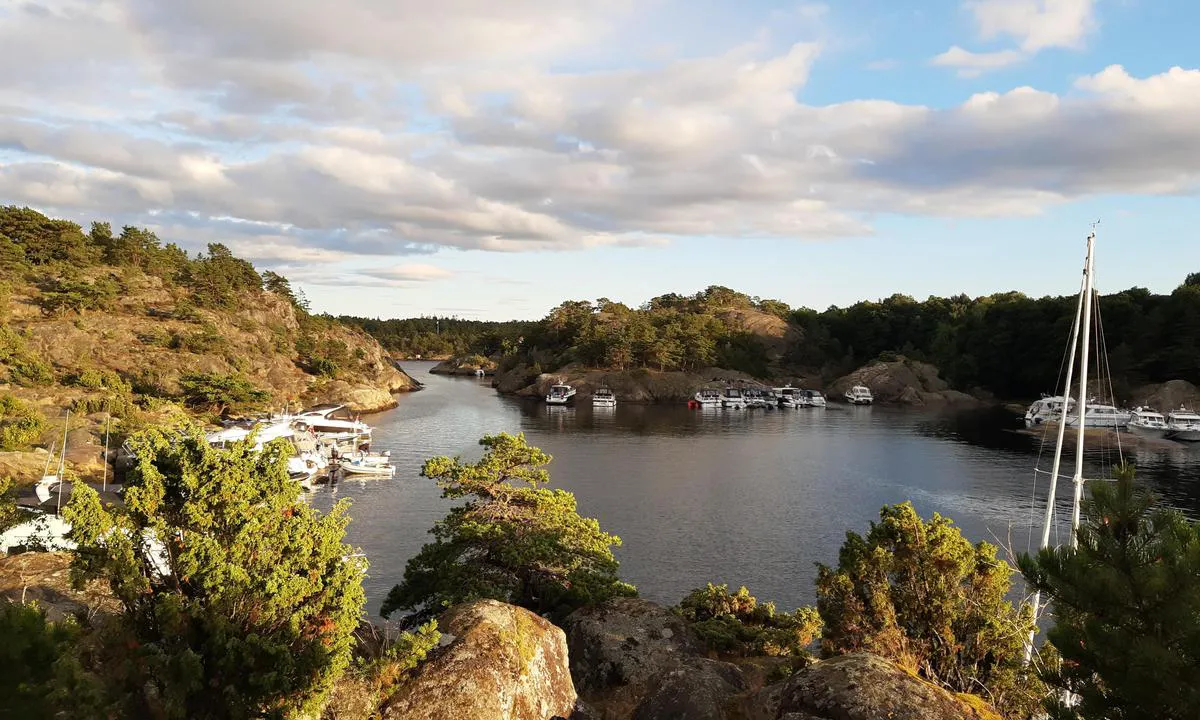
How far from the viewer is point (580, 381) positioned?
14050 cm

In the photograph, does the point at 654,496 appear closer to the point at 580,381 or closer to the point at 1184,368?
the point at 580,381

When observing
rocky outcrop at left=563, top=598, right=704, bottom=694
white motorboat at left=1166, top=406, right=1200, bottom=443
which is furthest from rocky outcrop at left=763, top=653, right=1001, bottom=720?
white motorboat at left=1166, top=406, right=1200, bottom=443

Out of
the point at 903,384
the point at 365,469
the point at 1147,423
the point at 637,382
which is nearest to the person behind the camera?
the point at 365,469

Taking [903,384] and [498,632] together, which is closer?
[498,632]

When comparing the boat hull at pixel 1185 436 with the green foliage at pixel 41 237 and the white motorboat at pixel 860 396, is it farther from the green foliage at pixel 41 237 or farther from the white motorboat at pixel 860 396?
the green foliage at pixel 41 237

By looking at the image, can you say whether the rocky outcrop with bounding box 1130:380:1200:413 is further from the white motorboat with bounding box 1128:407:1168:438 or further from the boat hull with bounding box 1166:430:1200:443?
the boat hull with bounding box 1166:430:1200:443

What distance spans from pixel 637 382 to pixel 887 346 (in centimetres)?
6623

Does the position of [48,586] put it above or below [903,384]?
below

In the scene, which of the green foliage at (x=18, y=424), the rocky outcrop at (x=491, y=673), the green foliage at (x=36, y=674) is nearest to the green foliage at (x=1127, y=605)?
the rocky outcrop at (x=491, y=673)

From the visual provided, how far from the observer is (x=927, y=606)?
2080 centimetres

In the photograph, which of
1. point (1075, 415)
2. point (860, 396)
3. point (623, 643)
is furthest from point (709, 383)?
point (623, 643)

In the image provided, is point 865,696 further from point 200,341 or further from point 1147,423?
point 1147,423

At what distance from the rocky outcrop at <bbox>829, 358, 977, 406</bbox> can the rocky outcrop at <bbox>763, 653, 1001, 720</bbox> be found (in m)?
132

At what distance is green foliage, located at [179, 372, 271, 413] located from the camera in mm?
85562
